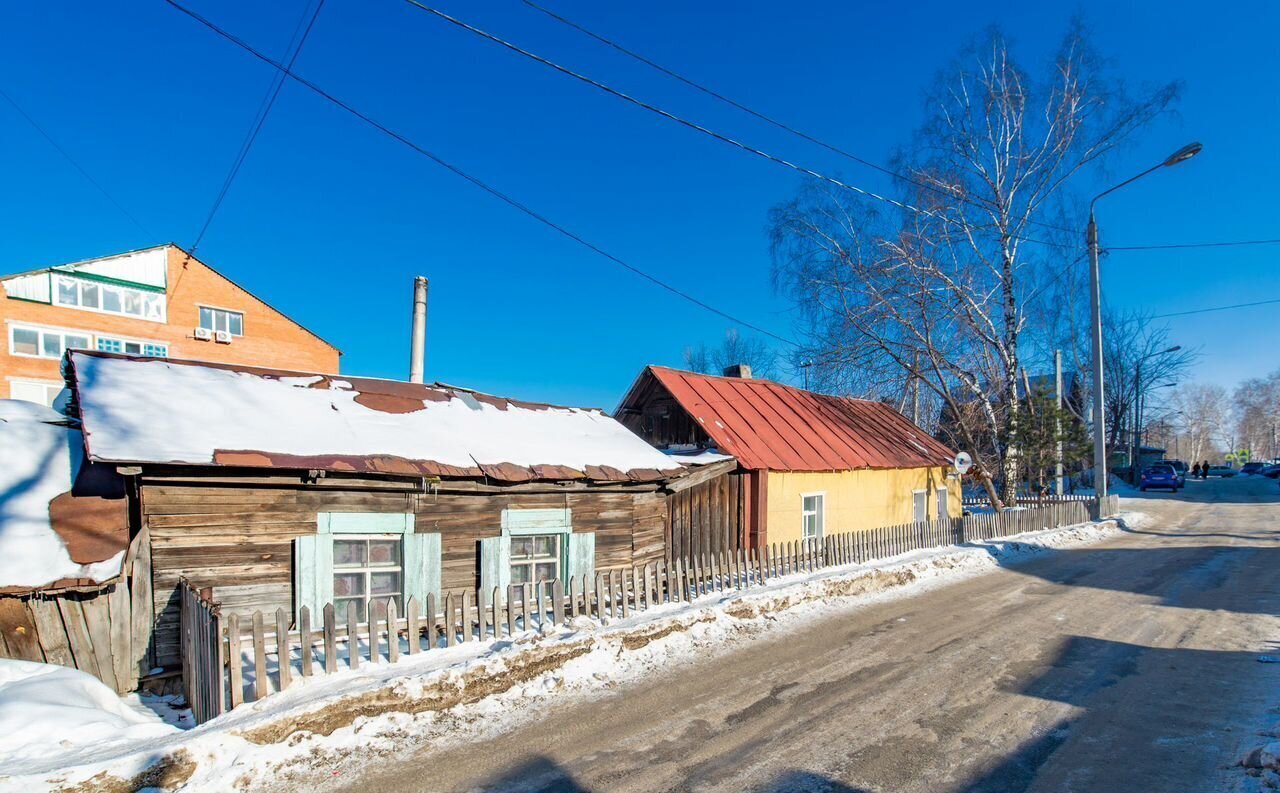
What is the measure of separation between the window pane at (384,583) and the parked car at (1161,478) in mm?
50722

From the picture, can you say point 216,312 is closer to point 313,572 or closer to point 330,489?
point 330,489

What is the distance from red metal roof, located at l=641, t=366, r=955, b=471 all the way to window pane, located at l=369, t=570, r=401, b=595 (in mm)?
7693

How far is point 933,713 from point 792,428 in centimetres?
1194

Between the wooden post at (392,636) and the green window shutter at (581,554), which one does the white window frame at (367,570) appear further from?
the green window shutter at (581,554)

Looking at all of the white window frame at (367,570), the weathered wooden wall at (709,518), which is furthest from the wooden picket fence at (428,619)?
the weathered wooden wall at (709,518)

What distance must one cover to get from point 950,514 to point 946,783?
19341 mm

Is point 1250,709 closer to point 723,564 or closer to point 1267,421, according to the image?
point 723,564

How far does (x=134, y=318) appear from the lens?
34.7 meters

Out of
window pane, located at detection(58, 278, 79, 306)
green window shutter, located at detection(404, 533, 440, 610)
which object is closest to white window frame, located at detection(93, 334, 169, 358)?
window pane, located at detection(58, 278, 79, 306)

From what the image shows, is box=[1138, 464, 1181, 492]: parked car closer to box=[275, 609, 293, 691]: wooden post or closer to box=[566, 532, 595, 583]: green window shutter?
box=[566, 532, 595, 583]: green window shutter

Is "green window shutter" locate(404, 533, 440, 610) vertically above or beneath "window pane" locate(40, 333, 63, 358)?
beneath

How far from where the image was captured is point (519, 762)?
16.2 feet

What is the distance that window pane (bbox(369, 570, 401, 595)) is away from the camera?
28.0 feet

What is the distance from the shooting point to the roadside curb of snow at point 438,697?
4555 millimetres
